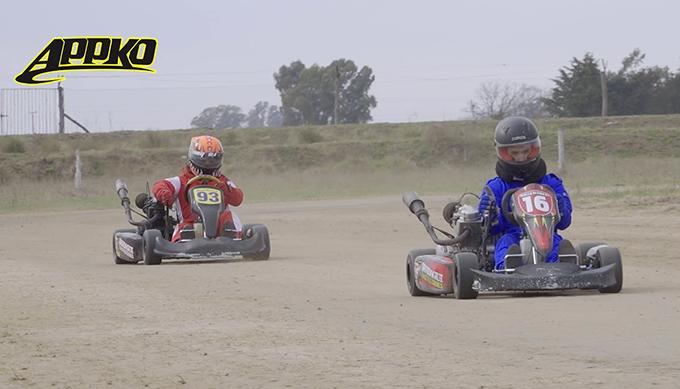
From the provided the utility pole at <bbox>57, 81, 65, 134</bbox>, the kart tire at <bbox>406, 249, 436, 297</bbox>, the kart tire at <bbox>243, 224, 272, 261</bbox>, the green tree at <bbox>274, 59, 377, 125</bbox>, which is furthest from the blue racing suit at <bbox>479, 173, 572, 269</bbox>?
the green tree at <bbox>274, 59, 377, 125</bbox>

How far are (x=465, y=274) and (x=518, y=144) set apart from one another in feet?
4.91

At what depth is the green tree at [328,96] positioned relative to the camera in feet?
306

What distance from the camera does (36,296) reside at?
13.1 meters

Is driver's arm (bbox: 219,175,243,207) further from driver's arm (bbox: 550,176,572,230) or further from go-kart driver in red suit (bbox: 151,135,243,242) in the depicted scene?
driver's arm (bbox: 550,176,572,230)

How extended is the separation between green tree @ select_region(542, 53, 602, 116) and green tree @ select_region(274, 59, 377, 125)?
21.7 meters

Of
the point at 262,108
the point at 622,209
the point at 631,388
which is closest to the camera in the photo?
the point at 631,388

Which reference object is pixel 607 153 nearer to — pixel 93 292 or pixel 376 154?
pixel 376 154

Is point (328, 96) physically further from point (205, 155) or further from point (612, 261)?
point (612, 261)

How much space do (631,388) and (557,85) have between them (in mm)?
68236

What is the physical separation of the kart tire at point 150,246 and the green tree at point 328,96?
7446 centimetres

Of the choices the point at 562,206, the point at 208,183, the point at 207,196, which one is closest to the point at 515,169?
the point at 562,206

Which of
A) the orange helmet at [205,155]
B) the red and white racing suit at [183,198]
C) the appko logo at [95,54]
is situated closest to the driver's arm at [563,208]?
the red and white racing suit at [183,198]

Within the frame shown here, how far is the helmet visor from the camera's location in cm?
1237

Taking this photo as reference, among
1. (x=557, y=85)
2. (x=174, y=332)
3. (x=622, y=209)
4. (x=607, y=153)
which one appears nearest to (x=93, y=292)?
(x=174, y=332)
